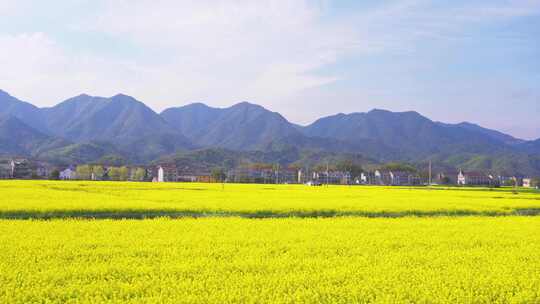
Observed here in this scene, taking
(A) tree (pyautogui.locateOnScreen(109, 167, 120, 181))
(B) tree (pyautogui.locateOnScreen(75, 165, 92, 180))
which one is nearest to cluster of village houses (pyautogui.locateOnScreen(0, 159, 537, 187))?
(B) tree (pyautogui.locateOnScreen(75, 165, 92, 180))

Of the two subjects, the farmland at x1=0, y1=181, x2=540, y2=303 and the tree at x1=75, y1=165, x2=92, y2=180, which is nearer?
the farmland at x1=0, y1=181, x2=540, y2=303

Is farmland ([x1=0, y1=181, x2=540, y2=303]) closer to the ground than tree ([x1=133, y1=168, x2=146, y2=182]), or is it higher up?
closer to the ground

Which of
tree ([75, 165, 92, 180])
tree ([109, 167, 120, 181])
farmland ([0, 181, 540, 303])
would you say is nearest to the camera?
farmland ([0, 181, 540, 303])

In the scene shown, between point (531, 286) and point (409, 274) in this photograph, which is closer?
point (531, 286)

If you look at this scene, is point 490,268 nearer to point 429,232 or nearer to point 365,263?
point 365,263

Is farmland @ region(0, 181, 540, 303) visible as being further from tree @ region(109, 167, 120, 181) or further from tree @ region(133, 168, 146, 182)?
tree @ region(109, 167, 120, 181)

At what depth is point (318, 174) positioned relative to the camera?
6068 inches

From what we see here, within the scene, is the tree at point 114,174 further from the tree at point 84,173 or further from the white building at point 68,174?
the white building at point 68,174

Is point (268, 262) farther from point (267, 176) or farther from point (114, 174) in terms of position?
point (267, 176)

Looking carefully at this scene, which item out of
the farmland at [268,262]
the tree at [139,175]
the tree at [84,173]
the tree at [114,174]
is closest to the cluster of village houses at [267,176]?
the tree at [139,175]

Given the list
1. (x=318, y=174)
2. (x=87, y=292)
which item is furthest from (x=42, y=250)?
(x=318, y=174)

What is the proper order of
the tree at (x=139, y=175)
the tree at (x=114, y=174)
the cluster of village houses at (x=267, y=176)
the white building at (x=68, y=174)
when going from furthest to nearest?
the white building at (x=68, y=174) → the cluster of village houses at (x=267, y=176) → the tree at (x=114, y=174) → the tree at (x=139, y=175)

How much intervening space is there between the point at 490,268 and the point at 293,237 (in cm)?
752

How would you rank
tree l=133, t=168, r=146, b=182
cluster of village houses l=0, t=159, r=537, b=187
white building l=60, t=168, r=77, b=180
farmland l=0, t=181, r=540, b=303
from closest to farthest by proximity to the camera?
farmland l=0, t=181, r=540, b=303
tree l=133, t=168, r=146, b=182
cluster of village houses l=0, t=159, r=537, b=187
white building l=60, t=168, r=77, b=180
